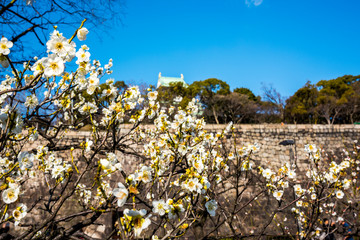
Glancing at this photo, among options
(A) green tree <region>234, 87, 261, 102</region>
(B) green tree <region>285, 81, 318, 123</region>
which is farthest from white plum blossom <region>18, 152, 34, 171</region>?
(A) green tree <region>234, 87, 261, 102</region>

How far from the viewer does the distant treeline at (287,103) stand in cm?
1756

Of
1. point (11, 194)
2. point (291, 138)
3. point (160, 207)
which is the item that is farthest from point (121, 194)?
point (291, 138)

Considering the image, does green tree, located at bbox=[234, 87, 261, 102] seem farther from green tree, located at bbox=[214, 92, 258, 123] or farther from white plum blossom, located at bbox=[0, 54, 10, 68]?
white plum blossom, located at bbox=[0, 54, 10, 68]

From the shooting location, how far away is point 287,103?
1994 centimetres

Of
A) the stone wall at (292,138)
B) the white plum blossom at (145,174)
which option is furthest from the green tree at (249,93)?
the white plum blossom at (145,174)

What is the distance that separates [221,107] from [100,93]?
1845 centimetres

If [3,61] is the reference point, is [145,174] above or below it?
below

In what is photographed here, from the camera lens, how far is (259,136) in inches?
362

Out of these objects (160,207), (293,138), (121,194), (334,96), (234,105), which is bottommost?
(293,138)

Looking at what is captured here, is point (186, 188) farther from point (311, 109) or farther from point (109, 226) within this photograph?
point (311, 109)

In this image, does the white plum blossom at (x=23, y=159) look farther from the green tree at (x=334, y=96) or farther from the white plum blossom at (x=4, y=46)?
the green tree at (x=334, y=96)

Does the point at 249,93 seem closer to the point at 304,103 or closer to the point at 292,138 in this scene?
the point at 304,103

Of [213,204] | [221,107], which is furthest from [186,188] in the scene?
[221,107]

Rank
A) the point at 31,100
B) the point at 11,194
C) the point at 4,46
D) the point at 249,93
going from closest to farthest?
1. the point at 4,46
2. the point at 11,194
3. the point at 31,100
4. the point at 249,93
